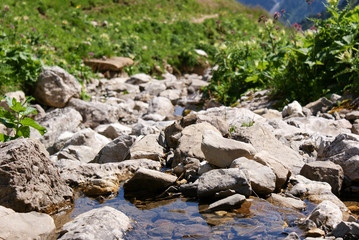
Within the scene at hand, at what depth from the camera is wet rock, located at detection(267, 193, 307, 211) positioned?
3.68 m

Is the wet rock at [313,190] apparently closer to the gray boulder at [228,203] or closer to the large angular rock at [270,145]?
the large angular rock at [270,145]

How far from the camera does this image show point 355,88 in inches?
282

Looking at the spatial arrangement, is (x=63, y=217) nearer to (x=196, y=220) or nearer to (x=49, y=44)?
(x=196, y=220)

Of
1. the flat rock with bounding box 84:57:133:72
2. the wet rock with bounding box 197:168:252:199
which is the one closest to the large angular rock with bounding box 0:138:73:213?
the wet rock with bounding box 197:168:252:199

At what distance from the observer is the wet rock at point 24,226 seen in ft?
9.27

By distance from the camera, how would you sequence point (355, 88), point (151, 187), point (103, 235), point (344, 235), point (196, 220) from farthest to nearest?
point (355, 88) < point (151, 187) < point (196, 220) < point (103, 235) < point (344, 235)

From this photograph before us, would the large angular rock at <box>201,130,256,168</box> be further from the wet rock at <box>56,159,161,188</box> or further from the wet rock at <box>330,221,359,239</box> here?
the wet rock at <box>330,221,359,239</box>

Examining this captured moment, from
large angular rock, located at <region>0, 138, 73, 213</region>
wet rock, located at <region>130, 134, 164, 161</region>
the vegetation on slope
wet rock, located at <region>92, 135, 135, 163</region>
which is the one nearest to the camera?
large angular rock, located at <region>0, 138, 73, 213</region>

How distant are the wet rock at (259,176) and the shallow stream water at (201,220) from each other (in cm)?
16

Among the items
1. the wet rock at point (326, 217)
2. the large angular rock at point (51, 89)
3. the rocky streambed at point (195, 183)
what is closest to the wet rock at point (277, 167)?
the rocky streambed at point (195, 183)

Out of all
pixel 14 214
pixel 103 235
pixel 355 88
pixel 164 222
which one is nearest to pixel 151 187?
pixel 164 222

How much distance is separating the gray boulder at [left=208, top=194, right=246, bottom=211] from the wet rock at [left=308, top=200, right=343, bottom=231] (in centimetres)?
69

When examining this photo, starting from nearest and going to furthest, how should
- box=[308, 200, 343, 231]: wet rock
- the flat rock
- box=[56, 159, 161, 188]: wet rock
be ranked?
box=[308, 200, 343, 231]: wet rock → box=[56, 159, 161, 188]: wet rock → the flat rock

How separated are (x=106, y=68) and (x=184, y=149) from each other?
36.4ft
